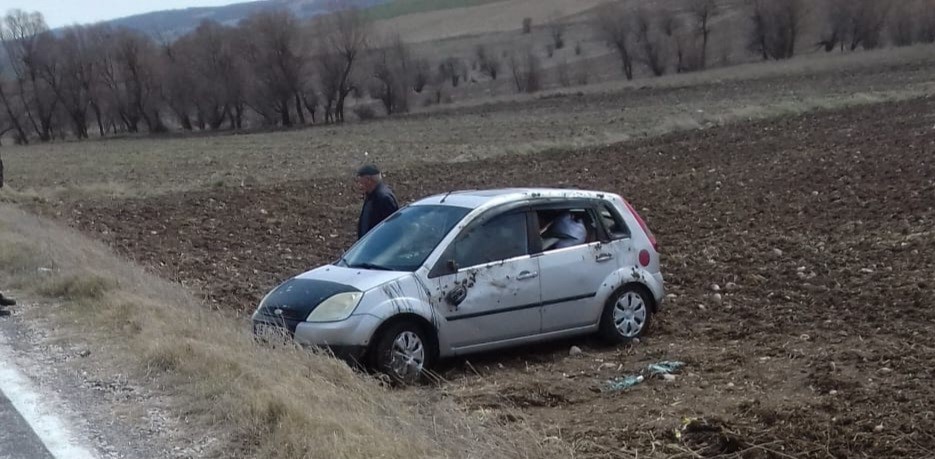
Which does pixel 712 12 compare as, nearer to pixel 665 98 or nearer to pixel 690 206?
pixel 665 98

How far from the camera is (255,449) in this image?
5734mm

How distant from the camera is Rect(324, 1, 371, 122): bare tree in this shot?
79750mm

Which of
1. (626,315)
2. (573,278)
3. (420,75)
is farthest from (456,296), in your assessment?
(420,75)

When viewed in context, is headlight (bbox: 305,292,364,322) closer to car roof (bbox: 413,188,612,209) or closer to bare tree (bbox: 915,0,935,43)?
car roof (bbox: 413,188,612,209)

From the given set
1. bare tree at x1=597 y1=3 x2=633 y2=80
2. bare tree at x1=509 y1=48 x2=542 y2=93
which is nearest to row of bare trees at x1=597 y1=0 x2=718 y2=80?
bare tree at x1=597 y1=3 x2=633 y2=80

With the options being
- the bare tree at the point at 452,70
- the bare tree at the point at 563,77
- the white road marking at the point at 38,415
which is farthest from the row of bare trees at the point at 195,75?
A: the white road marking at the point at 38,415

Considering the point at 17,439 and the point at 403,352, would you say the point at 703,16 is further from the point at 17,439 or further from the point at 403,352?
the point at 17,439

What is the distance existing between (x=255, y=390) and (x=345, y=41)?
77055 millimetres

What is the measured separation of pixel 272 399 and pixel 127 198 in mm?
19346

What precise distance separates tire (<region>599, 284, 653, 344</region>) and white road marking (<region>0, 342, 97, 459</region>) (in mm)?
4951

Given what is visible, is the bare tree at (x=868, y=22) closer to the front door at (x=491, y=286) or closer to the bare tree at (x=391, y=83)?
the bare tree at (x=391, y=83)

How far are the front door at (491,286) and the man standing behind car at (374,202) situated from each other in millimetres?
1878

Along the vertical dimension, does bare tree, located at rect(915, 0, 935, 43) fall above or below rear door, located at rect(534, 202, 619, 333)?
below

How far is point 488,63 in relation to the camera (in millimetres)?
101938
